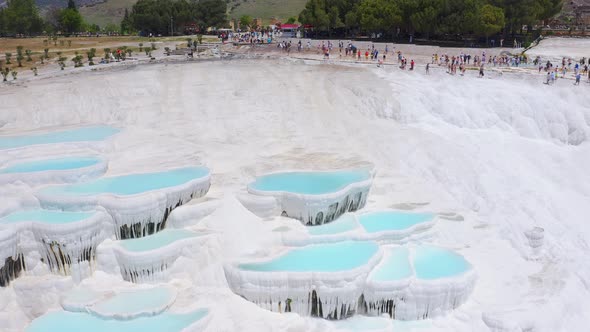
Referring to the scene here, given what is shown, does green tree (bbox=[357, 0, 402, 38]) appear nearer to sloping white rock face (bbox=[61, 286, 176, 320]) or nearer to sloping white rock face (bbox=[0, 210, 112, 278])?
sloping white rock face (bbox=[0, 210, 112, 278])

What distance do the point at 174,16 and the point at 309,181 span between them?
5017cm

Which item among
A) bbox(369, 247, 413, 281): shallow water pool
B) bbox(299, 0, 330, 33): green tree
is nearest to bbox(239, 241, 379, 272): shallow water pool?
bbox(369, 247, 413, 281): shallow water pool

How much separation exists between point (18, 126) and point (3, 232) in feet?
27.2

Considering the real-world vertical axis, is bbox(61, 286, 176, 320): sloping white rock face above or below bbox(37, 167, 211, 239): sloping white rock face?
below

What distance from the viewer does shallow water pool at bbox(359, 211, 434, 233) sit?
14.0 metres

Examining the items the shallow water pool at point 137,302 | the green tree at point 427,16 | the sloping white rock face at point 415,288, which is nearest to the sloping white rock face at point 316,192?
the sloping white rock face at point 415,288

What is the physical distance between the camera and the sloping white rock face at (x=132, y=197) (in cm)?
1303

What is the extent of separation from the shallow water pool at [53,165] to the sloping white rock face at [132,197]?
1.01m

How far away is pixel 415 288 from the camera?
1200cm

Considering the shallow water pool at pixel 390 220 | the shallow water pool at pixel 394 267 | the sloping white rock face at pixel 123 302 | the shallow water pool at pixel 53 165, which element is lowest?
the sloping white rock face at pixel 123 302

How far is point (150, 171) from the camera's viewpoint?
1533 cm

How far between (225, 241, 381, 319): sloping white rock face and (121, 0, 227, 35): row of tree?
5196cm

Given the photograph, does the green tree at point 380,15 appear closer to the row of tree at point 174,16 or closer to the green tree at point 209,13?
the row of tree at point 174,16

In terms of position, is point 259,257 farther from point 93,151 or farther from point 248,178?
point 93,151
